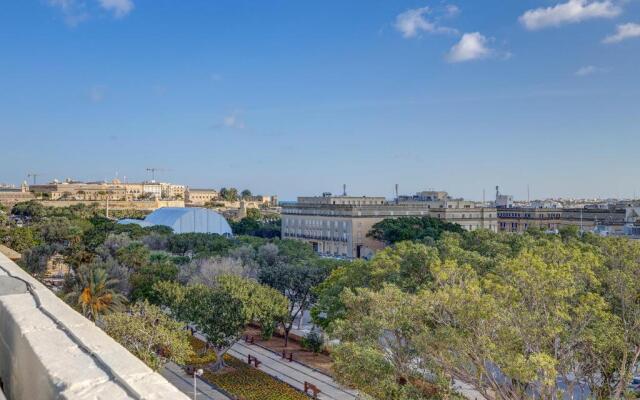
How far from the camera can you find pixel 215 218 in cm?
8006

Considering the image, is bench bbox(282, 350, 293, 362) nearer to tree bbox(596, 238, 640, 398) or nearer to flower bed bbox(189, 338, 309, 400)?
flower bed bbox(189, 338, 309, 400)

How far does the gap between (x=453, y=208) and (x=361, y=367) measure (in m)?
67.9

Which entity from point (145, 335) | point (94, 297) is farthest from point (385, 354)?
point (94, 297)

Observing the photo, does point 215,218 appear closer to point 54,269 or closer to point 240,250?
point 54,269

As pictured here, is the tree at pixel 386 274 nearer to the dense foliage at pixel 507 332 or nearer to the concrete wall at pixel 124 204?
the dense foliage at pixel 507 332

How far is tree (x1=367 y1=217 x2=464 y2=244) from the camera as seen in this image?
204 ft

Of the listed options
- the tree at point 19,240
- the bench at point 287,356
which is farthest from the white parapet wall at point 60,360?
the tree at point 19,240

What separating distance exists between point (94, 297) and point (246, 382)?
27.0ft

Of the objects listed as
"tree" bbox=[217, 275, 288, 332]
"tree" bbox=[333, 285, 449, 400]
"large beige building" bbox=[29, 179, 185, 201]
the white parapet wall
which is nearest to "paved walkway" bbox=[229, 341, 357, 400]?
"tree" bbox=[217, 275, 288, 332]

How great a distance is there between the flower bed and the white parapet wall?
18.8 metres

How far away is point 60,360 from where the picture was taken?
274cm

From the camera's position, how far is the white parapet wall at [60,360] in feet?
7.89

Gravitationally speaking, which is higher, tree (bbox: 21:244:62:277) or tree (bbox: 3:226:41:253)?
tree (bbox: 3:226:41:253)

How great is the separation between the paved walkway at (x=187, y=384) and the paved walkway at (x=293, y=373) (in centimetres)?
312
